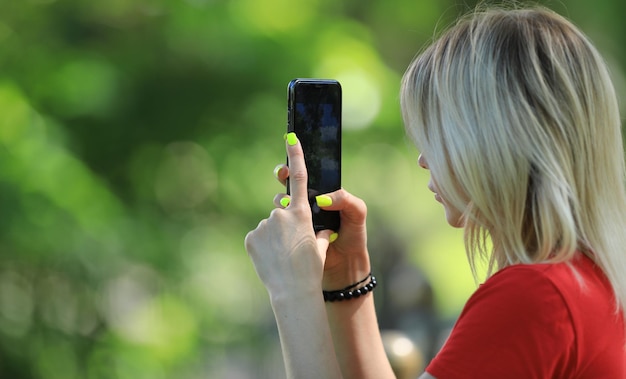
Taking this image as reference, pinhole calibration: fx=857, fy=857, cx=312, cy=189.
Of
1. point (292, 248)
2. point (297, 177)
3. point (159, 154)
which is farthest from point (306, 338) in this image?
point (159, 154)

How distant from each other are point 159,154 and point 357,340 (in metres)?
2.24

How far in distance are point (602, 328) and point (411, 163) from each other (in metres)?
3.08

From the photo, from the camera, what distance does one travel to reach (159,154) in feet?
12.5

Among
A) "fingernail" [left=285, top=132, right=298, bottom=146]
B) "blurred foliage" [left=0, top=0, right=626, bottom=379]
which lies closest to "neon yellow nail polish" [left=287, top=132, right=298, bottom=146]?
"fingernail" [left=285, top=132, right=298, bottom=146]

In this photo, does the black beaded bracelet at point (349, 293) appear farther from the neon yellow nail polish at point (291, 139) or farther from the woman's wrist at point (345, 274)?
the neon yellow nail polish at point (291, 139)

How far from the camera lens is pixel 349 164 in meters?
3.95

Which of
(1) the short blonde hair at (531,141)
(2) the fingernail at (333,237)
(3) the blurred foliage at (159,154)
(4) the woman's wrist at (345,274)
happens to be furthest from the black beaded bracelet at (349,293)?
(3) the blurred foliage at (159,154)

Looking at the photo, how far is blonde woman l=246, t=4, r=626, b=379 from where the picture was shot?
3.98 ft

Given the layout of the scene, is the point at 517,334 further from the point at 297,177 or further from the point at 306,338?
the point at 297,177

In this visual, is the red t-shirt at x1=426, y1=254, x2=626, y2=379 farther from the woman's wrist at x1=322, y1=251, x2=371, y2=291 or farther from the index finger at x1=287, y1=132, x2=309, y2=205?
the woman's wrist at x1=322, y1=251, x2=371, y2=291

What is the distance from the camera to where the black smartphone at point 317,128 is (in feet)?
5.43

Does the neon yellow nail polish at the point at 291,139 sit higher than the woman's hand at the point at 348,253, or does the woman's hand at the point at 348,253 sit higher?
the neon yellow nail polish at the point at 291,139

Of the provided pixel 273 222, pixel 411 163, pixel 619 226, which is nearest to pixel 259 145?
pixel 411 163

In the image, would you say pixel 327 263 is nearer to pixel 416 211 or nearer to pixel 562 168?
pixel 562 168
